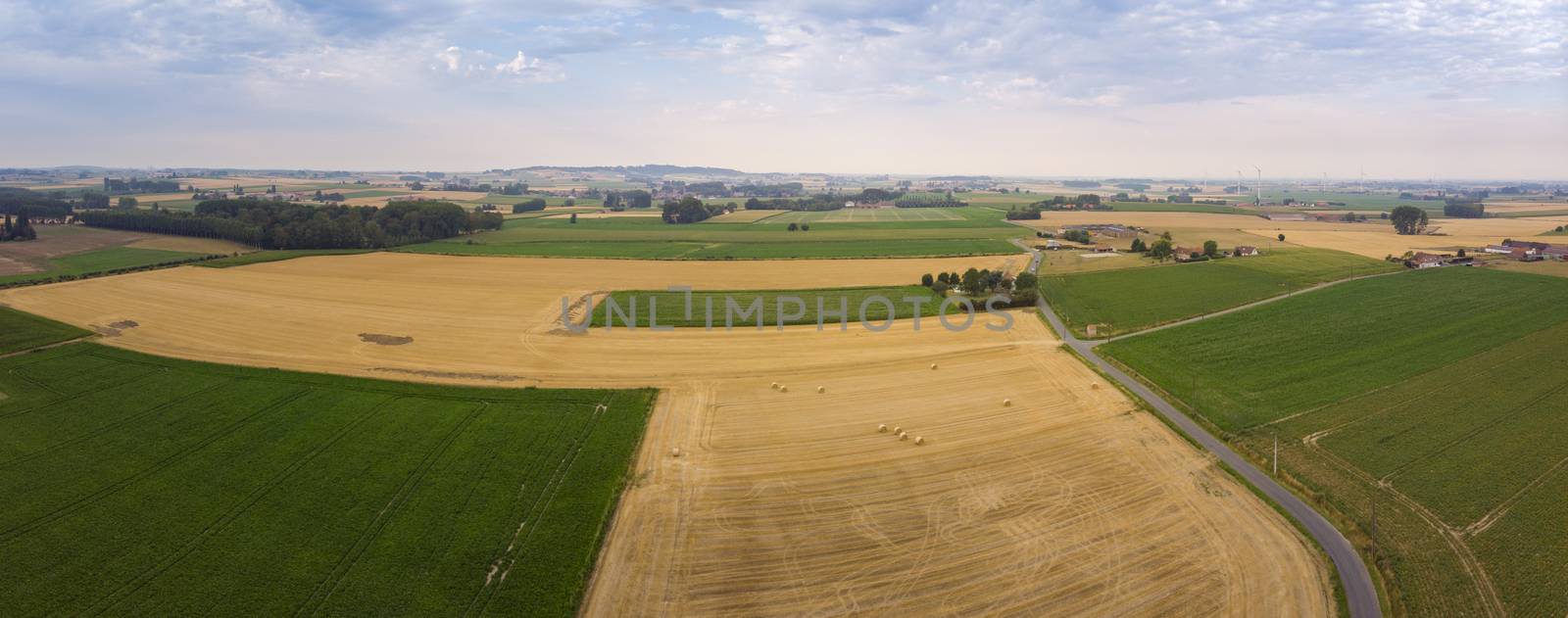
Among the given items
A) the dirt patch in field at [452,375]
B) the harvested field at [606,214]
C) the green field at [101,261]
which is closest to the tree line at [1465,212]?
the harvested field at [606,214]

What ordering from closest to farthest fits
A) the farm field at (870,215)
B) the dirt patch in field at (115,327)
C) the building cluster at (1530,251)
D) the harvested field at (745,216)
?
1. the dirt patch in field at (115,327)
2. the building cluster at (1530,251)
3. the harvested field at (745,216)
4. the farm field at (870,215)

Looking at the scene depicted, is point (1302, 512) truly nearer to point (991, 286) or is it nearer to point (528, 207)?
point (991, 286)

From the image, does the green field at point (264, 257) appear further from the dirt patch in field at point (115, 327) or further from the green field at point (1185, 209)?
the green field at point (1185, 209)

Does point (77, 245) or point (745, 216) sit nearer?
point (77, 245)

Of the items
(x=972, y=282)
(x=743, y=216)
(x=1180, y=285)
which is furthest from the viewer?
(x=743, y=216)


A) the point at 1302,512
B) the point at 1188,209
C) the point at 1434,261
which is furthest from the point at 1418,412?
the point at 1188,209

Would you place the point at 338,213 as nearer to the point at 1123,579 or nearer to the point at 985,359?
the point at 985,359
